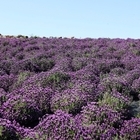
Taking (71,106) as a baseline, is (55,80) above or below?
above

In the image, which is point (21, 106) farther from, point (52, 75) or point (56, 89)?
point (52, 75)

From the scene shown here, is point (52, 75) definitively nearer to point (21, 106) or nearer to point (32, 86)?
point (32, 86)

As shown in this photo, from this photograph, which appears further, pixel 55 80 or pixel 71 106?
pixel 55 80

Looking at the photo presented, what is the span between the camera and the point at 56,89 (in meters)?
9.90

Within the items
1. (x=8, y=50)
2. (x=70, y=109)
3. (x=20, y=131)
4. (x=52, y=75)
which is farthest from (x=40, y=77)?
(x=8, y=50)

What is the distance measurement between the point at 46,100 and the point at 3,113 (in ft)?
3.96

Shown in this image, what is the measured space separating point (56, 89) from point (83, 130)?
3582mm

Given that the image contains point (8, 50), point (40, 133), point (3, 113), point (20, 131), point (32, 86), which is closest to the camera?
point (40, 133)

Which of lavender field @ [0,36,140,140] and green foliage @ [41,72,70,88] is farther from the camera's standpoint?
green foliage @ [41,72,70,88]

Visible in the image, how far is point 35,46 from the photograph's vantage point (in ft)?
68.1

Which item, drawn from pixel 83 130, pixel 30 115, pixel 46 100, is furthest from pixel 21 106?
pixel 83 130

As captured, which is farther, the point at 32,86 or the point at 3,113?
the point at 32,86

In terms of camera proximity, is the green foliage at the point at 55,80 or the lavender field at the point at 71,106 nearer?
the lavender field at the point at 71,106

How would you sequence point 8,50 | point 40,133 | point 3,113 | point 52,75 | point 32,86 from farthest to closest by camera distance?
point 8,50 → point 52,75 → point 32,86 → point 3,113 → point 40,133
